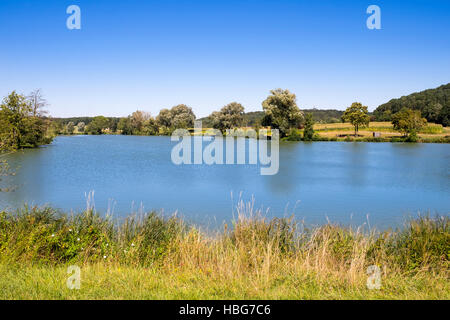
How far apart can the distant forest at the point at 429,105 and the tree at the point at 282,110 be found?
30.1 metres

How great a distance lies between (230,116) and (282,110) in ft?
46.0

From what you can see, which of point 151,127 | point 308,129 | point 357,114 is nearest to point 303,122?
point 308,129

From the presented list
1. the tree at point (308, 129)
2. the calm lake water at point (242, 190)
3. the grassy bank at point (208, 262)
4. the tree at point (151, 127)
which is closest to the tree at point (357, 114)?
the tree at point (308, 129)

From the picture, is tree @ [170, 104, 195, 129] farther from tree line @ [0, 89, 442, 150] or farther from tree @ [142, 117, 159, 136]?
tree @ [142, 117, 159, 136]

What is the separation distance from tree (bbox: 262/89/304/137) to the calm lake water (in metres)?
29.2

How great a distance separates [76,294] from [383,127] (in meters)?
63.3

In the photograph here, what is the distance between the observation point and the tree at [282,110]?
172 feet

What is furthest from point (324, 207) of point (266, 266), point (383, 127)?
point (383, 127)

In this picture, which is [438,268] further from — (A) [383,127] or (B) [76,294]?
(A) [383,127]

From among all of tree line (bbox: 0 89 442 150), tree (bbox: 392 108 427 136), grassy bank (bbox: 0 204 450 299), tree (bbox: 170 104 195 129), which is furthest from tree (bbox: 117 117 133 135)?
grassy bank (bbox: 0 204 450 299)

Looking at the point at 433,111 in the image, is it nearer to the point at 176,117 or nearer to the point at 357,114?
the point at 357,114

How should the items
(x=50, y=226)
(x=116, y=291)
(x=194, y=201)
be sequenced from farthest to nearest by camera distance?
(x=194, y=201)
(x=50, y=226)
(x=116, y=291)

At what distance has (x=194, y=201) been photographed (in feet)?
41.1

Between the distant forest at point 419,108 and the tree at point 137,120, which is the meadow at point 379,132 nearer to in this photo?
the distant forest at point 419,108
